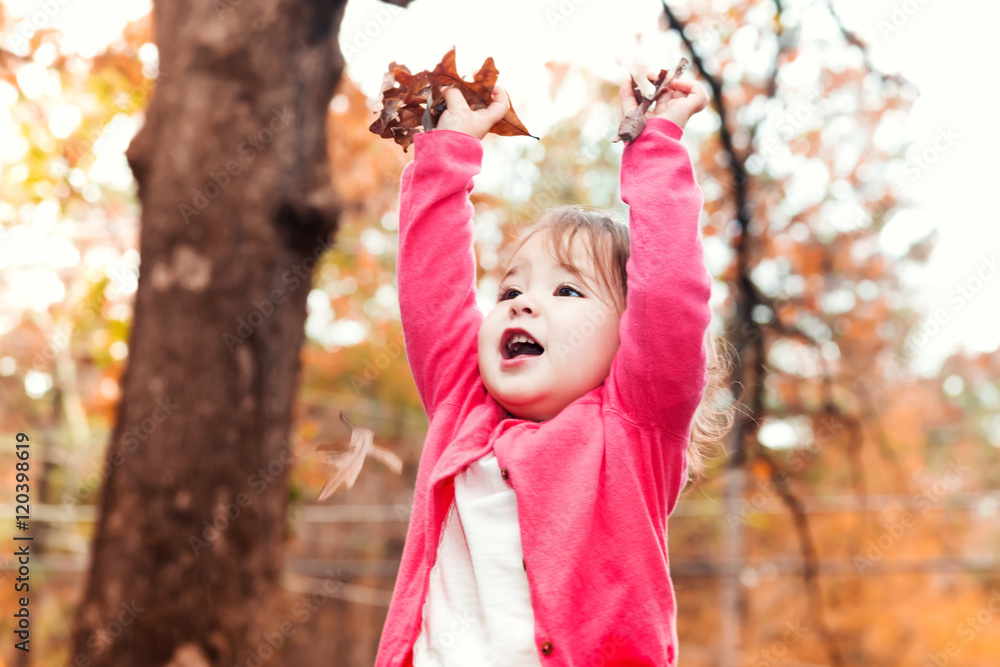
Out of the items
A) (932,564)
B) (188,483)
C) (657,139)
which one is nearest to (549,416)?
(657,139)

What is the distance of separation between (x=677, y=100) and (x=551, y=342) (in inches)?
18.4

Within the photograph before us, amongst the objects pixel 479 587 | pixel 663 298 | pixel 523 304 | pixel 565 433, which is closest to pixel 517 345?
pixel 523 304

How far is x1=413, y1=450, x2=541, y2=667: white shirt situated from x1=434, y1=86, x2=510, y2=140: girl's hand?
0.59 m

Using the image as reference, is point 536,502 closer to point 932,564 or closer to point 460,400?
point 460,400

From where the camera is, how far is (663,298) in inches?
51.6

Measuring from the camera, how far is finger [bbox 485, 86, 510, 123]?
1552mm

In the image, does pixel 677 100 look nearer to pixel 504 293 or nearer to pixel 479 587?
pixel 504 293

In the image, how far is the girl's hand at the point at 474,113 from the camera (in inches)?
61.0

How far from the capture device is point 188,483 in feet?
8.59

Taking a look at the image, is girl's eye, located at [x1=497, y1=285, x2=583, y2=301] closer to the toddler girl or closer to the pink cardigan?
the toddler girl

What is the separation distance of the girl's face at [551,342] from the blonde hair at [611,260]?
2cm

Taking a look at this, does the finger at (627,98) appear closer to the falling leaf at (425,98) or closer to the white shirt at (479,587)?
the falling leaf at (425,98)

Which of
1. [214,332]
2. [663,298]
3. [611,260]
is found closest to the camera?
[663,298]

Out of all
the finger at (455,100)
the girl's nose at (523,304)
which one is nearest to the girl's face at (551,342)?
the girl's nose at (523,304)
